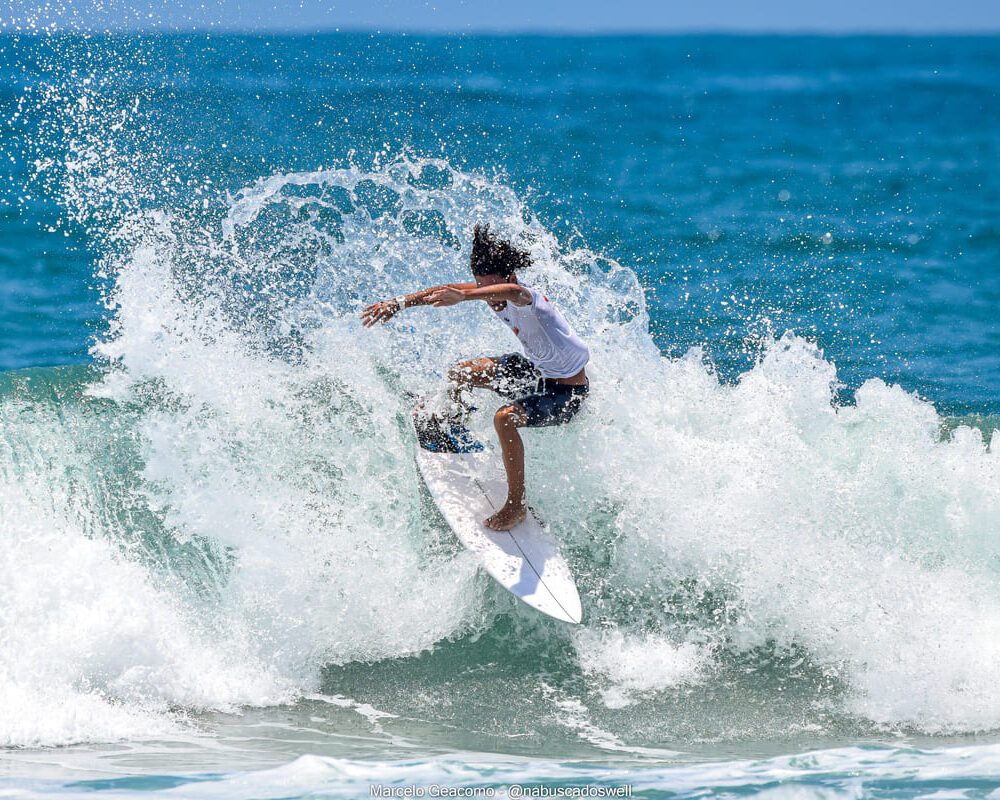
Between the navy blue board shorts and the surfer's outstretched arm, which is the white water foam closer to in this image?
the navy blue board shorts

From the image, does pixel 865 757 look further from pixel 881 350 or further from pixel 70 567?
pixel 881 350

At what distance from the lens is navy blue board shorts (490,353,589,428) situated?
6.08 meters

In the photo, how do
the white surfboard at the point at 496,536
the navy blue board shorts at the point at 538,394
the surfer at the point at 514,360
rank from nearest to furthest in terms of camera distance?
the surfer at the point at 514,360, the white surfboard at the point at 496,536, the navy blue board shorts at the point at 538,394

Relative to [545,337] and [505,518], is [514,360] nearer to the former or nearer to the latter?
[545,337]

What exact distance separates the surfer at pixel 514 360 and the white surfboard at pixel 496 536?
0.12 metres

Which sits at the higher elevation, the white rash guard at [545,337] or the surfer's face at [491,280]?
the surfer's face at [491,280]

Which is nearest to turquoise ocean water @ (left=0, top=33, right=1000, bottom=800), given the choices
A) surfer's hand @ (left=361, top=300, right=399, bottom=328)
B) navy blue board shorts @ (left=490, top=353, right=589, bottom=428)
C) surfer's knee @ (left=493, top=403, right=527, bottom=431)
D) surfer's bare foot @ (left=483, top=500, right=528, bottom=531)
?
surfer's bare foot @ (left=483, top=500, right=528, bottom=531)

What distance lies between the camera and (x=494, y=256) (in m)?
5.66

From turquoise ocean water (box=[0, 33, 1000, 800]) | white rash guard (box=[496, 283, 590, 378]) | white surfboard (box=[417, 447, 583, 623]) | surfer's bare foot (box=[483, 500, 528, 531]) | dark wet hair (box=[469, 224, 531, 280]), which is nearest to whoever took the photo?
turquoise ocean water (box=[0, 33, 1000, 800])

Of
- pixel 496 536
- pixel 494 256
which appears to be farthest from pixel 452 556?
pixel 494 256

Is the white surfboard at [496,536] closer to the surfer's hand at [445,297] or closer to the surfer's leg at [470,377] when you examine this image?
the surfer's leg at [470,377]

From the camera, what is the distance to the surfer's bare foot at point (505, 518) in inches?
247

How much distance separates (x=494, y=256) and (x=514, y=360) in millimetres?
904

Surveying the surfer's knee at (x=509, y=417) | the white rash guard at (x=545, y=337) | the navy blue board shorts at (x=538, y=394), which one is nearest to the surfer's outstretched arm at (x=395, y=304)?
the white rash guard at (x=545, y=337)
